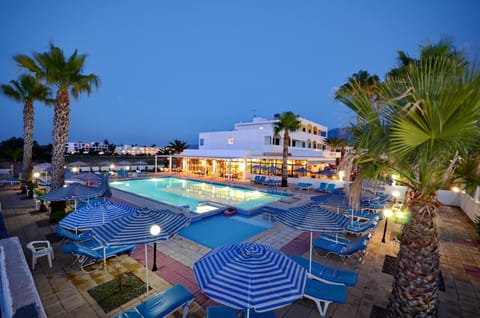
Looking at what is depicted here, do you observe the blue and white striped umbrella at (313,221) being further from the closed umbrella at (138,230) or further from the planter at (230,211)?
the planter at (230,211)

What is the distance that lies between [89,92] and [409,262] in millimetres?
12135

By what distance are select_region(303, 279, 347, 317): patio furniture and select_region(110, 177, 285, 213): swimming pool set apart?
7.93 m

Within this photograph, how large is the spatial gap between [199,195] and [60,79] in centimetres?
1064

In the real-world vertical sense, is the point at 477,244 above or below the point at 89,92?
below

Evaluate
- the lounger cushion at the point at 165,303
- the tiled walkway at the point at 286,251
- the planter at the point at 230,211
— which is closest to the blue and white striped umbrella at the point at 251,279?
the lounger cushion at the point at 165,303

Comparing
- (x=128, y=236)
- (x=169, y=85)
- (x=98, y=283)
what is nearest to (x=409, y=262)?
(x=128, y=236)

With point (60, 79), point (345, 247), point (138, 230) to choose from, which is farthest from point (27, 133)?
point (345, 247)

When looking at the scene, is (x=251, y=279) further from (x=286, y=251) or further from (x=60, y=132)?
(x=60, y=132)

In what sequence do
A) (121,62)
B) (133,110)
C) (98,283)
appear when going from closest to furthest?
(98,283)
(121,62)
(133,110)

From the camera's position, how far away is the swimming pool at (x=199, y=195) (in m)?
13.9

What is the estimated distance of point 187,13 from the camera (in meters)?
109

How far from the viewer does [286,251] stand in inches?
260

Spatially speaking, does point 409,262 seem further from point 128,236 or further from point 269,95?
point 269,95

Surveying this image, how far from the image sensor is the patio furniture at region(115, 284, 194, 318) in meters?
3.39
